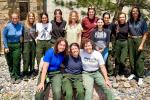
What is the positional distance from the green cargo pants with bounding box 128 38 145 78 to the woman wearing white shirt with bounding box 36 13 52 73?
1.67m

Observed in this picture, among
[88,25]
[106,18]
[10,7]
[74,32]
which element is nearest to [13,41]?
[74,32]

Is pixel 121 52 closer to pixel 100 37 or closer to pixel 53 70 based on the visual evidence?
pixel 100 37

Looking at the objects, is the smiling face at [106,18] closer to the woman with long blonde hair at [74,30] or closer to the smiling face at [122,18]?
the smiling face at [122,18]

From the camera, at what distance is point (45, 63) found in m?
6.21

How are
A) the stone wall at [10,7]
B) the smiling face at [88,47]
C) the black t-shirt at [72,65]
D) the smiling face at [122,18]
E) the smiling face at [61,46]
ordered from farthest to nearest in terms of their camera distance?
1. the stone wall at [10,7]
2. the smiling face at [122,18]
3. the smiling face at [88,47]
4. the black t-shirt at [72,65]
5. the smiling face at [61,46]

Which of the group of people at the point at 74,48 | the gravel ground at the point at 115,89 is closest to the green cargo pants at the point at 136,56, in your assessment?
the group of people at the point at 74,48

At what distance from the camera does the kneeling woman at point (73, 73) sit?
6121mm

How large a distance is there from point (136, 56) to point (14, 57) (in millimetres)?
2541

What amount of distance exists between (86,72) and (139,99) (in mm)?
1461

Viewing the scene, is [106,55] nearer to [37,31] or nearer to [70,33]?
[70,33]

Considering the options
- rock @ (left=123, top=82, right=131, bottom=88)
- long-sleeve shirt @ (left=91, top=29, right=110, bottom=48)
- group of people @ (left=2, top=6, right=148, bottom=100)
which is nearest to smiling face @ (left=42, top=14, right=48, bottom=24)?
group of people @ (left=2, top=6, right=148, bottom=100)

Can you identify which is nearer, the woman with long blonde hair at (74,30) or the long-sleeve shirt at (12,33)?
the woman with long blonde hair at (74,30)

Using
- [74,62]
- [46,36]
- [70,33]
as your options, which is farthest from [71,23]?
[74,62]

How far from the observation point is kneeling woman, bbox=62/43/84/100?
612 centimetres
